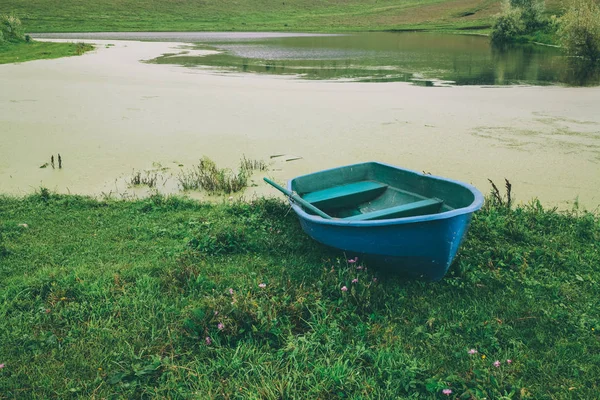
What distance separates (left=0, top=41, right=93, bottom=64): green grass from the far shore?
22.0 feet

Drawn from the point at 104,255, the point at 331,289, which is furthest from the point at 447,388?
the point at 104,255

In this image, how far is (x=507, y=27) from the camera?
113 feet

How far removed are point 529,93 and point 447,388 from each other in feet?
38.7

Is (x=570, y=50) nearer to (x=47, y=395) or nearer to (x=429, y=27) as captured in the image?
(x=47, y=395)

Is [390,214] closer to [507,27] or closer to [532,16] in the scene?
[507,27]

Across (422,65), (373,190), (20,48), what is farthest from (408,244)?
(20,48)

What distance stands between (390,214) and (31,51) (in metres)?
22.8

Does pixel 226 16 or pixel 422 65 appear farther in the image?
pixel 226 16

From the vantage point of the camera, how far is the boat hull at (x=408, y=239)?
3.35m

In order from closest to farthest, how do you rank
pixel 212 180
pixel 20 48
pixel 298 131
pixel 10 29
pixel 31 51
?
pixel 212 180 < pixel 298 131 < pixel 31 51 < pixel 20 48 < pixel 10 29

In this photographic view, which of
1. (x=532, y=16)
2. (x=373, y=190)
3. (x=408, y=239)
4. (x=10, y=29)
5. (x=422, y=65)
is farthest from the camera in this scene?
(x=532, y=16)

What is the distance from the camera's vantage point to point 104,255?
4.23 meters

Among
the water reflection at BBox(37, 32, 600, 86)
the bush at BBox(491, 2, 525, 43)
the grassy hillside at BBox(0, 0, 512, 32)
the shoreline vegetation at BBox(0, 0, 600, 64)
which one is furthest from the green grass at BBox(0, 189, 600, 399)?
the grassy hillside at BBox(0, 0, 512, 32)

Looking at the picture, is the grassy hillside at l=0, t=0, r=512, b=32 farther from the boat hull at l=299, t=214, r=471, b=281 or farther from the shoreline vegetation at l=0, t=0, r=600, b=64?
the boat hull at l=299, t=214, r=471, b=281
